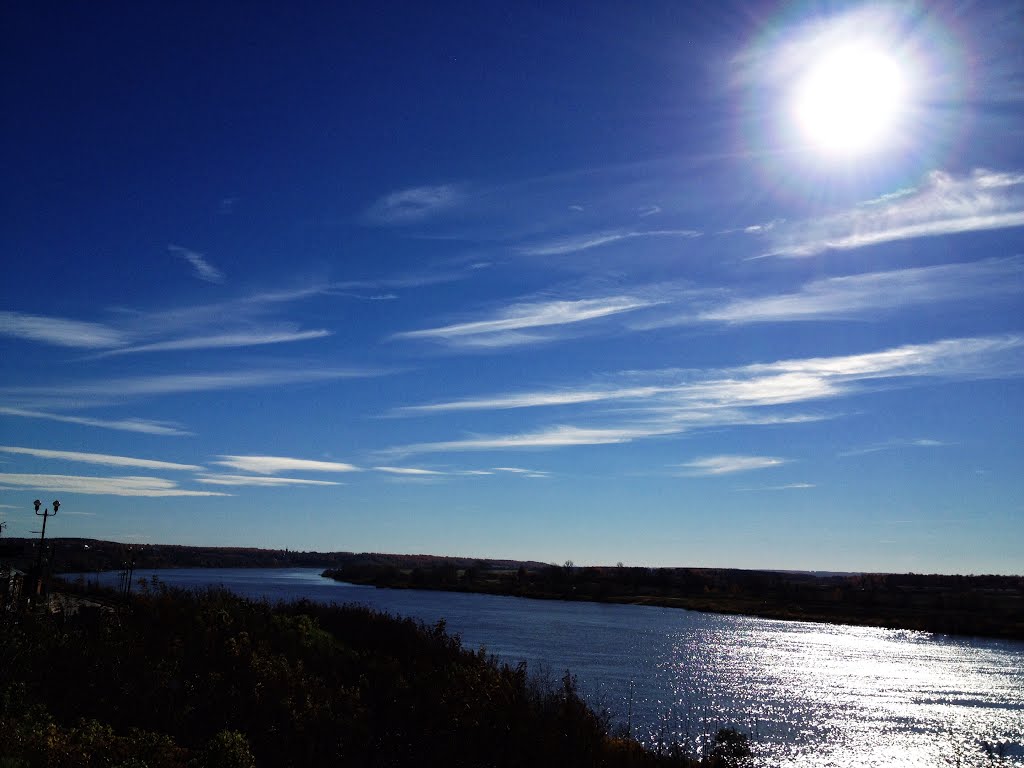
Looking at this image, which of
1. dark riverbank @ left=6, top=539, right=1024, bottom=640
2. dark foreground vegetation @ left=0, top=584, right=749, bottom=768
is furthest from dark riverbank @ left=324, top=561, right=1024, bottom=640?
dark foreground vegetation @ left=0, top=584, right=749, bottom=768

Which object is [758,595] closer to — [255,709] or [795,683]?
[795,683]

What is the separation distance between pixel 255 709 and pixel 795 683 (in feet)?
124

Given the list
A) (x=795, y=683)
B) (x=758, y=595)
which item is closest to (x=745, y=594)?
(x=758, y=595)

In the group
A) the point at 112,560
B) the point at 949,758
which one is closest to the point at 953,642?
the point at 949,758

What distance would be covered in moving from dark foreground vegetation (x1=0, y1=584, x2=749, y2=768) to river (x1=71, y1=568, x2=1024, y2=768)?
9869 millimetres

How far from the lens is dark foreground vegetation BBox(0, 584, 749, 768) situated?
48.5 feet

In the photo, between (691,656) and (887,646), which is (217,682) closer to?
(691,656)

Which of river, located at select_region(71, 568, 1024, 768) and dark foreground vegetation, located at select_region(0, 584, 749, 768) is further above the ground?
dark foreground vegetation, located at select_region(0, 584, 749, 768)

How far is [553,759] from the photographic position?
57.2 ft

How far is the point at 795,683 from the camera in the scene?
4750 cm

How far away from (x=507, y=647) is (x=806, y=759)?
1031 inches

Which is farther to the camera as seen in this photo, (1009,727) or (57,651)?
(1009,727)

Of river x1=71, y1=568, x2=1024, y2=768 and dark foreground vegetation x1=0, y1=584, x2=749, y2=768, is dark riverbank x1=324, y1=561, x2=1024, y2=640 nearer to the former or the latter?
river x1=71, y1=568, x2=1024, y2=768

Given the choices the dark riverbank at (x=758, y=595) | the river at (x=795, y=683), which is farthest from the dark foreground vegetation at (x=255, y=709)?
the dark riverbank at (x=758, y=595)
